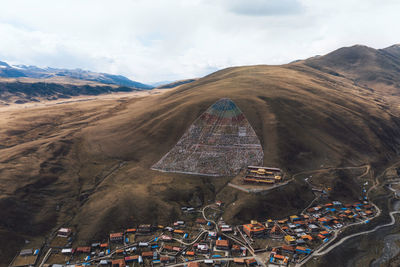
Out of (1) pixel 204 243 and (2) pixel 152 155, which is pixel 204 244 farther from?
(2) pixel 152 155

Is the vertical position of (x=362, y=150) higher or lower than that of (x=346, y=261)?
higher

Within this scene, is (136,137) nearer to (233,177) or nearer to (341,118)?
(233,177)

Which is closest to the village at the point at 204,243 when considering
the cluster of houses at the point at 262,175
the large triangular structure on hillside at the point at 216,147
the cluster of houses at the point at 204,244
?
the cluster of houses at the point at 204,244

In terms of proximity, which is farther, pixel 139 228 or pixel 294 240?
pixel 139 228

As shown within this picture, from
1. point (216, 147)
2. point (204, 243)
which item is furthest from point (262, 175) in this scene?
point (204, 243)

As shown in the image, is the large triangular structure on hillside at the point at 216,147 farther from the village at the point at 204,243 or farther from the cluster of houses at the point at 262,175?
the village at the point at 204,243

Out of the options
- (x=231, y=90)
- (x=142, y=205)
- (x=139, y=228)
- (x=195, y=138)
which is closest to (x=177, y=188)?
(x=142, y=205)
